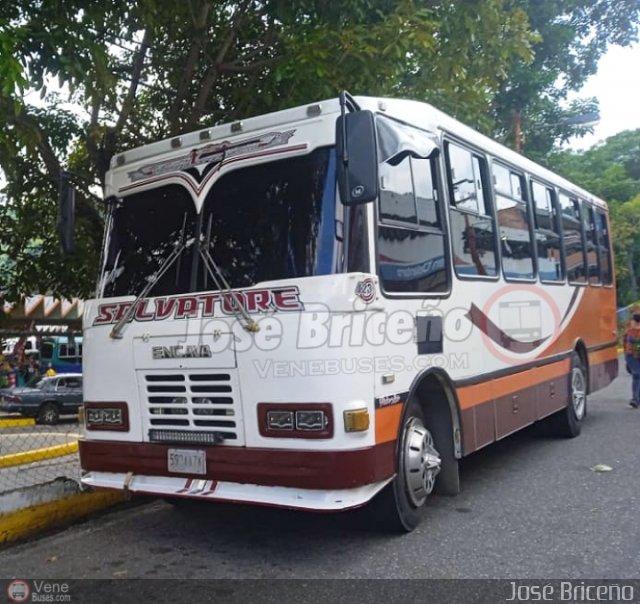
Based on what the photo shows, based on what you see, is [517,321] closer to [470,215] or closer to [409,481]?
[470,215]

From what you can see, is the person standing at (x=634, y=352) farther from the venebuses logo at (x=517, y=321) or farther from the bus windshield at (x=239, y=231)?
Answer: the bus windshield at (x=239, y=231)

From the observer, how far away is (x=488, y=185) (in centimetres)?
664

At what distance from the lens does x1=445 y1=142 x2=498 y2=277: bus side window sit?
5836mm

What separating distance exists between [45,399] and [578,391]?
1558 cm

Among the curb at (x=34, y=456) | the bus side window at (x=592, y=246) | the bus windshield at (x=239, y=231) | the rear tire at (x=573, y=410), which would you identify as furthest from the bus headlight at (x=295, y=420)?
the bus side window at (x=592, y=246)

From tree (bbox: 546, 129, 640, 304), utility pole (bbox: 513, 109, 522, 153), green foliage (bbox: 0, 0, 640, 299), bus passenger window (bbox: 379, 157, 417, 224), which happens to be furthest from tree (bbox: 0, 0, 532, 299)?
tree (bbox: 546, 129, 640, 304)

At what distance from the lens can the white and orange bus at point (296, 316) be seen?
440 centimetres

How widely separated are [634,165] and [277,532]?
39.3m

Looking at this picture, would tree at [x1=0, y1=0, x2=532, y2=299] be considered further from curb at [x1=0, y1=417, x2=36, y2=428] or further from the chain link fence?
curb at [x1=0, y1=417, x2=36, y2=428]

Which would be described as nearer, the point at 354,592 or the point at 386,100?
the point at 354,592

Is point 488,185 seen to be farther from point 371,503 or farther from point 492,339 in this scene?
point 371,503

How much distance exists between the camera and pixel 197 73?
851 cm

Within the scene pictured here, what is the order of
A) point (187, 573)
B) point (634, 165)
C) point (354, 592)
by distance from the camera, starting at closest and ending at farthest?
1. point (354, 592)
2. point (187, 573)
3. point (634, 165)

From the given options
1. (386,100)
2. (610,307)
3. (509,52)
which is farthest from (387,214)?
(610,307)
